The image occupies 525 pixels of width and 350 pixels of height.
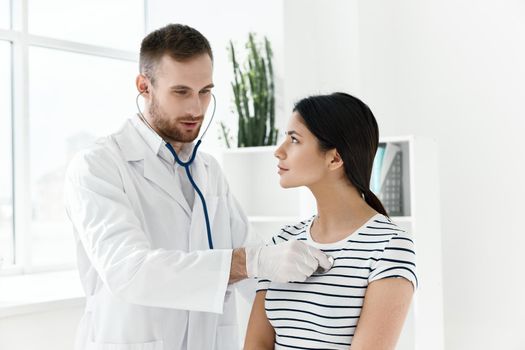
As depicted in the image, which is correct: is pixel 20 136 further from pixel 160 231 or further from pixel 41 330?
pixel 160 231

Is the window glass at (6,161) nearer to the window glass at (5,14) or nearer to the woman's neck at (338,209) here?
the window glass at (5,14)

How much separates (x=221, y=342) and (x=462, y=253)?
5.12 ft

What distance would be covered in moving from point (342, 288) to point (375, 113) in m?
1.89

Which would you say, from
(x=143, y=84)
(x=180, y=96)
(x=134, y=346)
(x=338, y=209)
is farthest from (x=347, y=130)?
(x=134, y=346)

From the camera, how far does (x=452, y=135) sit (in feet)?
10.0

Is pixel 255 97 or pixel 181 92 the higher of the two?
pixel 255 97

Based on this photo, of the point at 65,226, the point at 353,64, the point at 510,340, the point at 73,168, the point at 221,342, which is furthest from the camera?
the point at 65,226

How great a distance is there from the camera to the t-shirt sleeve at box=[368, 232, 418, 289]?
4.60ft

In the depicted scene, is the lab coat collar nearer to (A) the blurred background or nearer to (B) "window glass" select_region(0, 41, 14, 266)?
(A) the blurred background

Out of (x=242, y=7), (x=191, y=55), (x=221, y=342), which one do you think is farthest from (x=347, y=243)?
(x=242, y=7)

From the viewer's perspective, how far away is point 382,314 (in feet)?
4.56

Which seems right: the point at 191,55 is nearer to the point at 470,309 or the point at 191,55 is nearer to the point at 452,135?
the point at 452,135

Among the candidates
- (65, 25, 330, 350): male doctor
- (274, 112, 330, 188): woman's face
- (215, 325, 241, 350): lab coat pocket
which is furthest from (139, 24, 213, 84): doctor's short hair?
(215, 325, 241, 350): lab coat pocket

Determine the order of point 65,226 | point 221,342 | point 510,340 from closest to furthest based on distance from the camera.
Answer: point 221,342 → point 510,340 → point 65,226
